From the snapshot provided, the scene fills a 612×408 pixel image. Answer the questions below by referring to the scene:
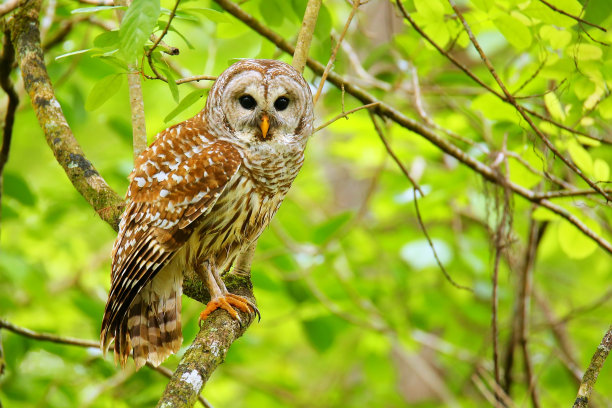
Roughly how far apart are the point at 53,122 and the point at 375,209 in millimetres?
3513

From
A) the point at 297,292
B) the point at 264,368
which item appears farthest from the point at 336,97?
the point at 264,368

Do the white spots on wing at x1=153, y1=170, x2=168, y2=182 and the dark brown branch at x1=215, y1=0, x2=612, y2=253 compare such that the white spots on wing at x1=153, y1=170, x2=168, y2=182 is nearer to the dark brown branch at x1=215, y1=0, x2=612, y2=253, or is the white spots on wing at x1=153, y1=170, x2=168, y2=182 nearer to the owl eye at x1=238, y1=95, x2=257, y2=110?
the owl eye at x1=238, y1=95, x2=257, y2=110

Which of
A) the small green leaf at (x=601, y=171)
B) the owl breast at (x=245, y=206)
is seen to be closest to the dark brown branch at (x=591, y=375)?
the small green leaf at (x=601, y=171)

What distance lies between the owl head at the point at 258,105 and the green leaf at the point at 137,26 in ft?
3.18

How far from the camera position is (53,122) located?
109 inches

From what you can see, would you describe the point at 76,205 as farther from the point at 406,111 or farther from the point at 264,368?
the point at 264,368

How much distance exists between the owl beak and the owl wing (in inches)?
5.7

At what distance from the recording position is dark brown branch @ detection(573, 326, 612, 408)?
1875mm

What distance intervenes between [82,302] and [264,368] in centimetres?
336

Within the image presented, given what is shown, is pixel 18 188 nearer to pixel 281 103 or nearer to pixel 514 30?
pixel 281 103

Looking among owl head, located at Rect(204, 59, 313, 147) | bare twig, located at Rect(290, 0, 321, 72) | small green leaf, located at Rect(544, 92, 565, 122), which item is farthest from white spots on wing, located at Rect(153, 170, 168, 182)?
small green leaf, located at Rect(544, 92, 565, 122)

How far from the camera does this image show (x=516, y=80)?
320cm

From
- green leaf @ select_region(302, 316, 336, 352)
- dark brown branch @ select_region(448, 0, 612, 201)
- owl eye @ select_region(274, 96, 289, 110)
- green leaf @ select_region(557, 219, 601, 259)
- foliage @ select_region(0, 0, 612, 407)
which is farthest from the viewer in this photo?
green leaf @ select_region(302, 316, 336, 352)

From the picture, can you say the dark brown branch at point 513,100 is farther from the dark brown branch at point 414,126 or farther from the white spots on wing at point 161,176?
the white spots on wing at point 161,176
